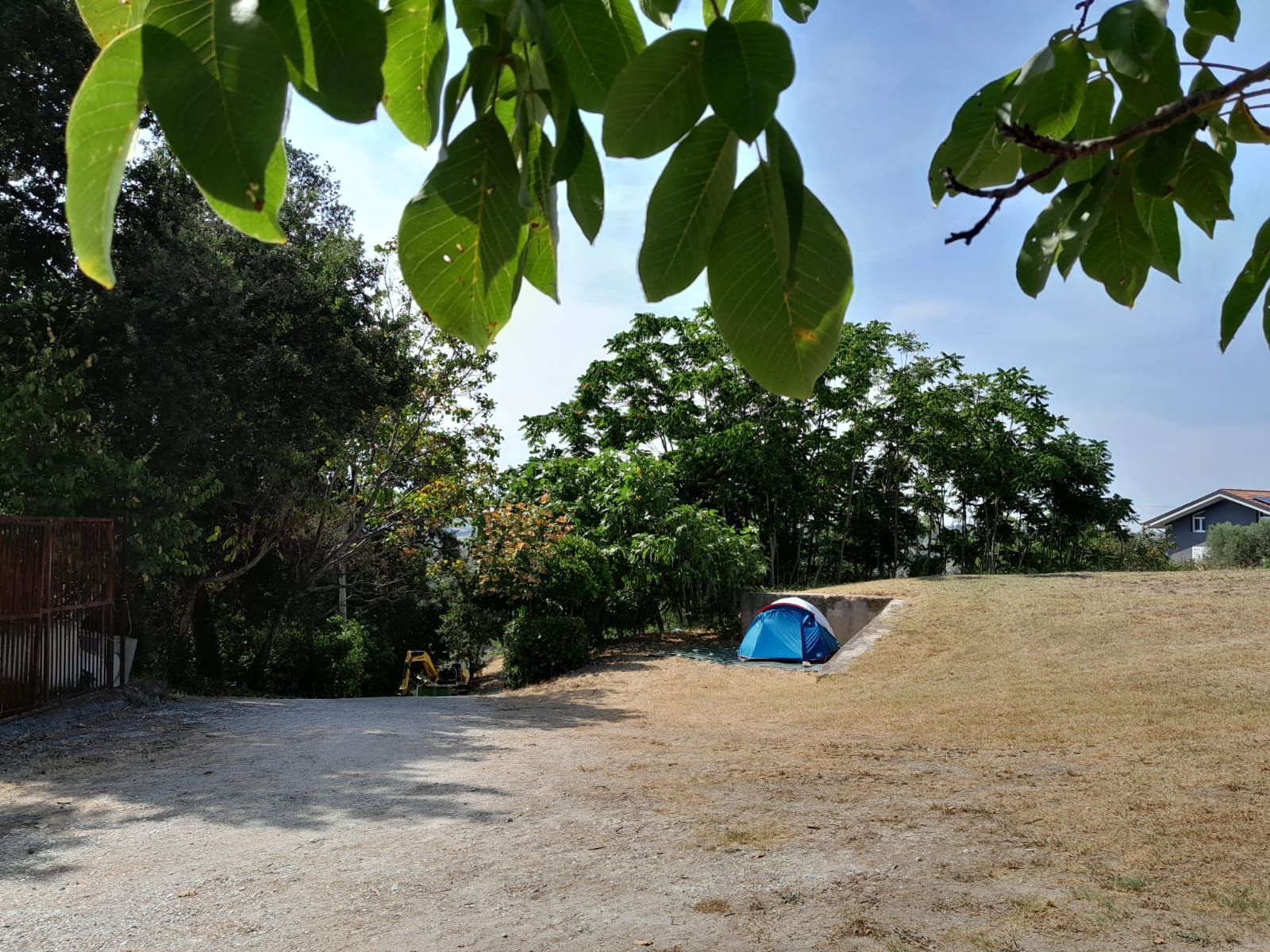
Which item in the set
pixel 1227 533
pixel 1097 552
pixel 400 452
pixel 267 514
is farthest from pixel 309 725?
pixel 1227 533

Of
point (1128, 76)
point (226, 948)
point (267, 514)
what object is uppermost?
point (267, 514)

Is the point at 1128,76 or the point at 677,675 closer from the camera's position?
the point at 1128,76

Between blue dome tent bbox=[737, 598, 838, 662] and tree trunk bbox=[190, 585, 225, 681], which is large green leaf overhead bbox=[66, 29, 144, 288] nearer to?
blue dome tent bbox=[737, 598, 838, 662]

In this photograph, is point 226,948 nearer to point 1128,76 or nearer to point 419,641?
point 1128,76

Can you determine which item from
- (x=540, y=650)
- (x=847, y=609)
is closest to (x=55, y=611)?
(x=540, y=650)

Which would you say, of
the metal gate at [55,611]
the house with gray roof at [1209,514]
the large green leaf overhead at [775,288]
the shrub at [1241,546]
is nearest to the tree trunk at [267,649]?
the metal gate at [55,611]

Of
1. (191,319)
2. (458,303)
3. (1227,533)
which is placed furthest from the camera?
(1227,533)

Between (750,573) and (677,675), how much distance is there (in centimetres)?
290

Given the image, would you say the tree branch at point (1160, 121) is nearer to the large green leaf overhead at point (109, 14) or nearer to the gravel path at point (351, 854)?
the large green leaf overhead at point (109, 14)

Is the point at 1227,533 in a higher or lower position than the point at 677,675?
higher

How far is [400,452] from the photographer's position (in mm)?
13297

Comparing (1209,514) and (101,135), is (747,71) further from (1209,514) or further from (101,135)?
(1209,514)

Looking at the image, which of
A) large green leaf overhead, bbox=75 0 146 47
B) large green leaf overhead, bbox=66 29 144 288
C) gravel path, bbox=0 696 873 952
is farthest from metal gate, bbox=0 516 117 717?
large green leaf overhead, bbox=66 29 144 288

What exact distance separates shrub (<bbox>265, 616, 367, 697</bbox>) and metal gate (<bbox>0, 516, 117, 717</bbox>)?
3913 mm
